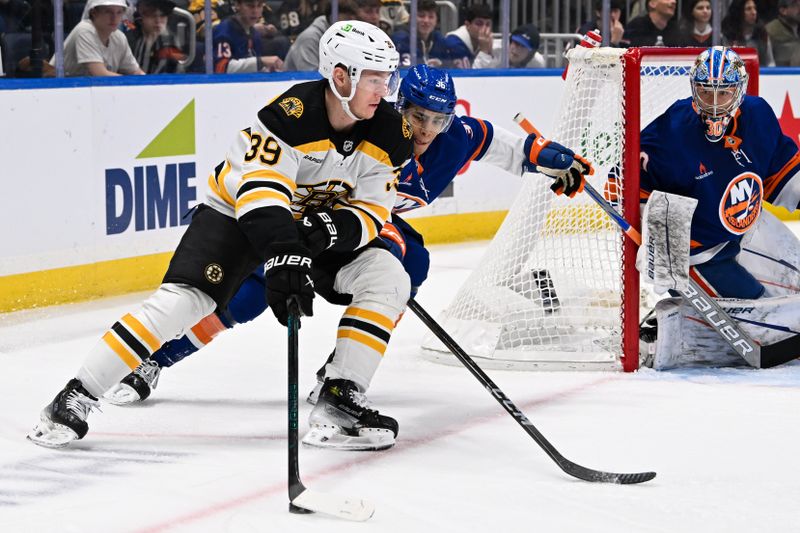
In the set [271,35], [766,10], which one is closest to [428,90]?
[271,35]

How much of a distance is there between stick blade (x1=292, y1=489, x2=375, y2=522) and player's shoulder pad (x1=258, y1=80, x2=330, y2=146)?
826 mm

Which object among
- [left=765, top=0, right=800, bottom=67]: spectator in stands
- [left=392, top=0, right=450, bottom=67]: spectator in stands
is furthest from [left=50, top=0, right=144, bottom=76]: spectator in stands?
[left=765, top=0, right=800, bottom=67]: spectator in stands

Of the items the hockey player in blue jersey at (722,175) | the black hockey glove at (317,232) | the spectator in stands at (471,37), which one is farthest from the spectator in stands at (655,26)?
the black hockey glove at (317,232)

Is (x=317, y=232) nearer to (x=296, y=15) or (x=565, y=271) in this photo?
(x=565, y=271)

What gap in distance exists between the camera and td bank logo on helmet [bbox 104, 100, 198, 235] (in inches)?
194

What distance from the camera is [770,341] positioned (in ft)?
12.5

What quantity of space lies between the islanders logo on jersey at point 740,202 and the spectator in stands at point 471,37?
120 inches

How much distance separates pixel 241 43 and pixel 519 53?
178 centimetres

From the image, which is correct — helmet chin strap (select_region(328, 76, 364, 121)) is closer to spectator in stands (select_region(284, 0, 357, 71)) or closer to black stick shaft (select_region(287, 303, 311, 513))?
black stick shaft (select_region(287, 303, 311, 513))

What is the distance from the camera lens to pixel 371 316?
2.96 metres

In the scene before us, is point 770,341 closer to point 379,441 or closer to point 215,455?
point 379,441

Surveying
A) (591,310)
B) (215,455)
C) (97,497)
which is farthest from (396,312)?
(591,310)

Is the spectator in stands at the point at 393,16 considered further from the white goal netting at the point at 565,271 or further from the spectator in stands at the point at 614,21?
the white goal netting at the point at 565,271

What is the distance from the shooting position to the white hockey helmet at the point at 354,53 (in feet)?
9.40
